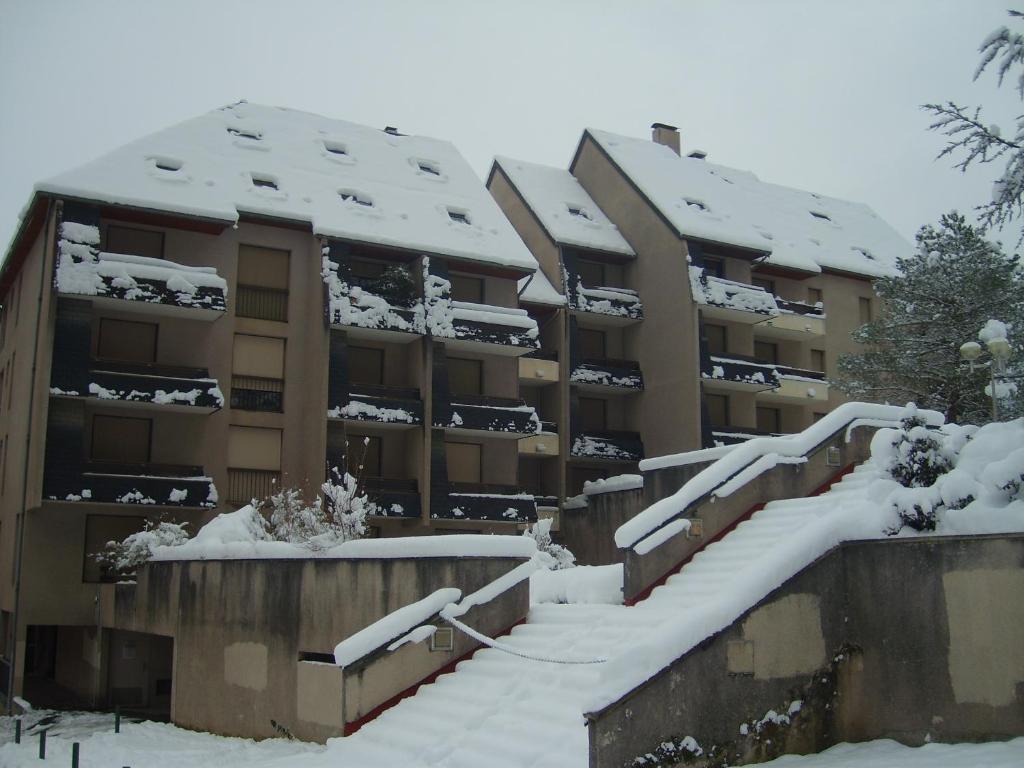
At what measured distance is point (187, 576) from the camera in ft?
68.0

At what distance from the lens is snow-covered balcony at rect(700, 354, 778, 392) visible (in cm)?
3588

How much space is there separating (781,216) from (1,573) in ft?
100

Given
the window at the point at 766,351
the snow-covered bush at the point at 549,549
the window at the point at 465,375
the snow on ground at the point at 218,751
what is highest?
the window at the point at 766,351

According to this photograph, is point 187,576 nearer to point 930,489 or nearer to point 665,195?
point 930,489

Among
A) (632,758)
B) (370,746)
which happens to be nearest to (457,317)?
(370,746)

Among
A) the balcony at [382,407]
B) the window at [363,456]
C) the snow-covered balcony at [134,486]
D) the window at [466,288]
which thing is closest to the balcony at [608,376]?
the window at [466,288]

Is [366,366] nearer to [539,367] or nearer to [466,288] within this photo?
[466,288]

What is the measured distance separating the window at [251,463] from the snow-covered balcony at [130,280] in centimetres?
355

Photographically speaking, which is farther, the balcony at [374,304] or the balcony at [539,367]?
the balcony at [539,367]

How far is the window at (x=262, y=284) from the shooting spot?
31.8 meters

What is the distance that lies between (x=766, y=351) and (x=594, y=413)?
24.5 feet

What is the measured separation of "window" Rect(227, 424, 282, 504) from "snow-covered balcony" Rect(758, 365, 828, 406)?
1712 centimetres

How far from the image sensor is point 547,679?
1339 cm

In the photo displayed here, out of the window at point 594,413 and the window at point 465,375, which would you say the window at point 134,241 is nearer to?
the window at point 465,375
